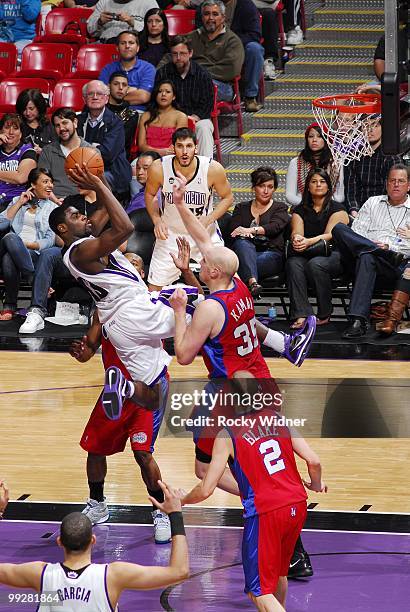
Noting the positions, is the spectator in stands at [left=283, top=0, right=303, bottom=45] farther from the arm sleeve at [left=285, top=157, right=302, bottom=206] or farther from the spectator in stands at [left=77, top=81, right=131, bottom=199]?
the arm sleeve at [left=285, top=157, right=302, bottom=206]

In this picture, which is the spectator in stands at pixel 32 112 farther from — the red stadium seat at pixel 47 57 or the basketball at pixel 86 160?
the basketball at pixel 86 160

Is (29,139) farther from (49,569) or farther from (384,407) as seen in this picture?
(49,569)

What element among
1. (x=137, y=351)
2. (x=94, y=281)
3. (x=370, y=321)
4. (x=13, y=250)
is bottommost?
(x=370, y=321)

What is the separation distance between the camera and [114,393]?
6.34m

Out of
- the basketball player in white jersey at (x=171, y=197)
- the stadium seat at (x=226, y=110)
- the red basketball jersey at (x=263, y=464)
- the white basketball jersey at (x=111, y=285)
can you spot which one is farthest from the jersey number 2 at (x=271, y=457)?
the stadium seat at (x=226, y=110)

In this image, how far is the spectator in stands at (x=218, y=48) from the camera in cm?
1357

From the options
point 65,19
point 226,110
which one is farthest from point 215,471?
point 65,19

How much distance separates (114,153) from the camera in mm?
12219

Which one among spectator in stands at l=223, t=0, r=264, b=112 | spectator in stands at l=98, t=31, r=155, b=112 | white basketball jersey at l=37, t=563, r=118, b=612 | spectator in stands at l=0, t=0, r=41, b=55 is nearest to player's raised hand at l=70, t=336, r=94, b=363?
white basketball jersey at l=37, t=563, r=118, b=612

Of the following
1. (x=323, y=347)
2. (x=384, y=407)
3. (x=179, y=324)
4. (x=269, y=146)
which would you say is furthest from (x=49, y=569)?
(x=269, y=146)

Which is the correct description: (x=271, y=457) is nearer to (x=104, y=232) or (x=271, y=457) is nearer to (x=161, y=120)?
(x=104, y=232)

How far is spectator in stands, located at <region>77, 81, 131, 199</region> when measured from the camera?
40.0 feet

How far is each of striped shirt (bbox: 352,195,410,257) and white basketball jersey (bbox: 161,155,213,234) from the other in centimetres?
172

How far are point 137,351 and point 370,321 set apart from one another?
16.4 ft
